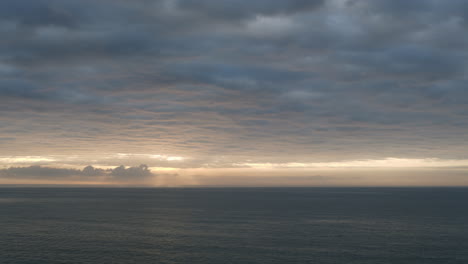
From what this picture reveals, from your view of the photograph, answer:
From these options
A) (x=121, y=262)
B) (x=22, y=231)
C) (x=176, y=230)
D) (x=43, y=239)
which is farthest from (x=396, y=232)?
(x=22, y=231)

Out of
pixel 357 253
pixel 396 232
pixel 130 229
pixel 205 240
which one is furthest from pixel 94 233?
pixel 396 232

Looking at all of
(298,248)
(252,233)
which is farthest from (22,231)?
(298,248)

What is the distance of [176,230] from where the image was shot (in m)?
106

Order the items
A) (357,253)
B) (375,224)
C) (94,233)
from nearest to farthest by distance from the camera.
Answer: (357,253) → (94,233) → (375,224)

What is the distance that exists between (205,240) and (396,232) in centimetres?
5246

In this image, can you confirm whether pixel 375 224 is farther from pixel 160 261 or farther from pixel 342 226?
pixel 160 261

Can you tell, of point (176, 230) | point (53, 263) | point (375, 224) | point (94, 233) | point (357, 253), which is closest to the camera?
point (53, 263)

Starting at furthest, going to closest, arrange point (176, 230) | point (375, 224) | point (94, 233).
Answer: point (375, 224) → point (176, 230) → point (94, 233)

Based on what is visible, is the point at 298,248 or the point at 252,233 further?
the point at 252,233

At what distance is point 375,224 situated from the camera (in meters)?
117

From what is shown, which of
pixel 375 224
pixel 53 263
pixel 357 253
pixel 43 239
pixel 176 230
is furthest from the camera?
pixel 375 224

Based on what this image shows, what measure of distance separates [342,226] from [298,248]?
1527 inches

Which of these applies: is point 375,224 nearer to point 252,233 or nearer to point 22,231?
point 252,233

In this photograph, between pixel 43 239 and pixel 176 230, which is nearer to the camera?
pixel 43 239
